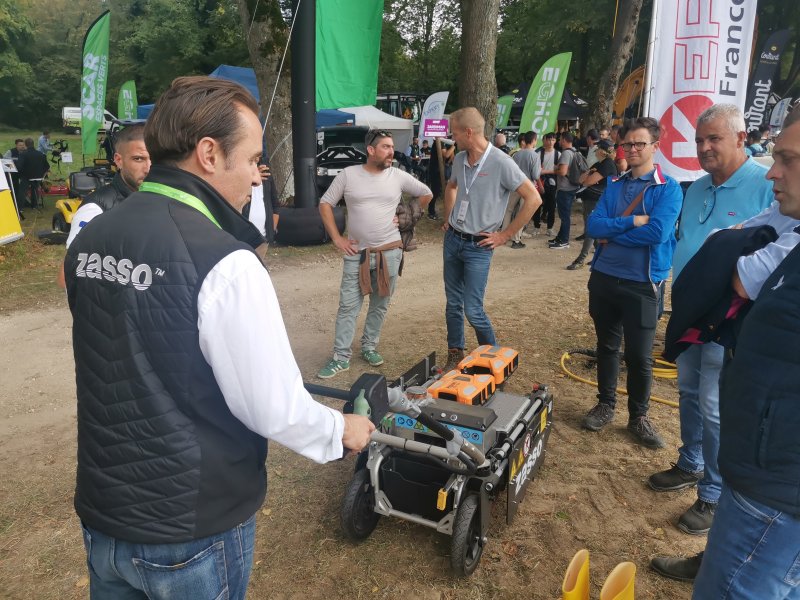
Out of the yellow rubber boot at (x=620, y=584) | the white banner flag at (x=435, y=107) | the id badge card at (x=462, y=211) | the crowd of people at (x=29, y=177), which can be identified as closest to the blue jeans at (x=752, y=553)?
the yellow rubber boot at (x=620, y=584)

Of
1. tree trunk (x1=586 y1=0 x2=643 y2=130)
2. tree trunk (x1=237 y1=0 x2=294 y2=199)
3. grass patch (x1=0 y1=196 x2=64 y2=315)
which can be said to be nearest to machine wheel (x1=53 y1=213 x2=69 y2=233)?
grass patch (x1=0 y1=196 x2=64 y2=315)

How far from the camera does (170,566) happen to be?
1.40m

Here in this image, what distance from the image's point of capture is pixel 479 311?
15.9 feet

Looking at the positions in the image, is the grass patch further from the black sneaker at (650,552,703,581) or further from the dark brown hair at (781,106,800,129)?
the dark brown hair at (781,106,800,129)

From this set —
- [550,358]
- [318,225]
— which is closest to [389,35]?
[318,225]

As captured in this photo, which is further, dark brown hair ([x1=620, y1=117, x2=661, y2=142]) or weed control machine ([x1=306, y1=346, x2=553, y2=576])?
dark brown hair ([x1=620, y1=117, x2=661, y2=142])

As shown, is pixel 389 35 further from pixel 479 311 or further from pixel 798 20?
pixel 479 311

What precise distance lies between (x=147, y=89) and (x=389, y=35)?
931 inches

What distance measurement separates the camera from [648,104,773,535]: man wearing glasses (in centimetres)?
309

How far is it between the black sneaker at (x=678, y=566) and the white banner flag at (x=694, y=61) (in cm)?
245

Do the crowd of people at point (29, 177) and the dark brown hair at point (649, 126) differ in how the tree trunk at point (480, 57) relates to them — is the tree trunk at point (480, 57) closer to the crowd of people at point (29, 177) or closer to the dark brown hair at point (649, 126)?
the dark brown hair at point (649, 126)

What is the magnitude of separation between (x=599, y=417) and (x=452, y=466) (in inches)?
74.8

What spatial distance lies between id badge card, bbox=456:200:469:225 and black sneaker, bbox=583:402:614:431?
5.81 ft

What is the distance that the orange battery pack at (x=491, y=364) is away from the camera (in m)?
3.62
